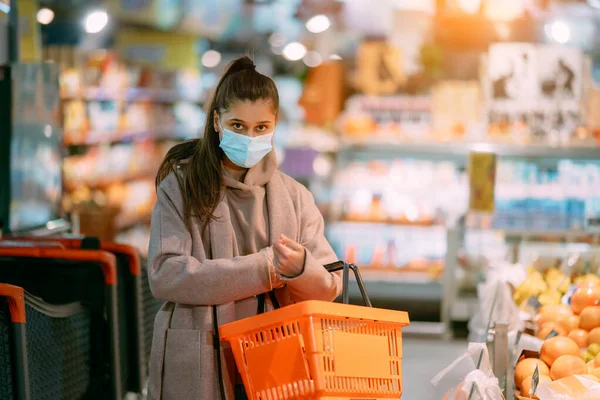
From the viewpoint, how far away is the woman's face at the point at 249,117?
2.48 metres

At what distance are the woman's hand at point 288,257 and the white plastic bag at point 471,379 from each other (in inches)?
23.9

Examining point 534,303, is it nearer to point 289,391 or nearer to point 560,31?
point 289,391

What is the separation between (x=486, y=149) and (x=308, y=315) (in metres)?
5.75

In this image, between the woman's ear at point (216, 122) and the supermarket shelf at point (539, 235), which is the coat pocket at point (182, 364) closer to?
the woman's ear at point (216, 122)

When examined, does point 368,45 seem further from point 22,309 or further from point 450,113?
point 22,309

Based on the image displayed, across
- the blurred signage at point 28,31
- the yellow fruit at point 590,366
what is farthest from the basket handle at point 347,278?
the blurred signage at point 28,31

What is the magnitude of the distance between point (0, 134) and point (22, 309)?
2.31m

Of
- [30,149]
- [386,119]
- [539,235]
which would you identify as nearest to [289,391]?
[30,149]

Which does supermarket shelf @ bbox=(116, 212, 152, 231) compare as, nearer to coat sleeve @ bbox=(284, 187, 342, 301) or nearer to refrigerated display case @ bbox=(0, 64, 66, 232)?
refrigerated display case @ bbox=(0, 64, 66, 232)

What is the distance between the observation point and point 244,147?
2477 millimetres

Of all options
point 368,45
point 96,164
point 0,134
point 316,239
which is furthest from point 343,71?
point 316,239

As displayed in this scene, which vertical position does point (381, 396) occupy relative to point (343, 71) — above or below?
below

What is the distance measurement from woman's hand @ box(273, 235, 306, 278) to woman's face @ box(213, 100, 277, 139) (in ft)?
1.23

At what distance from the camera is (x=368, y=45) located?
822 centimetres
